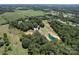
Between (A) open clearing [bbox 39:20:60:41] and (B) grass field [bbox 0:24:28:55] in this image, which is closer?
(B) grass field [bbox 0:24:28:55]

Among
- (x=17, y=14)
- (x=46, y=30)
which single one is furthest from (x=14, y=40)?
(x=46, y=30)

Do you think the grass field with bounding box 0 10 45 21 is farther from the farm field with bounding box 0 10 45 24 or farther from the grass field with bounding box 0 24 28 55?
the grass field with bounding box 0 24 28 55

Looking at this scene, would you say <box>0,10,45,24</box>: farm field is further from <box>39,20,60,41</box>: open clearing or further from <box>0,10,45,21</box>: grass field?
<box>39,20,60,41</box>: open clearing

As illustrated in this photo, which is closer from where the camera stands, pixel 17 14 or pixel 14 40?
pixel 14 40

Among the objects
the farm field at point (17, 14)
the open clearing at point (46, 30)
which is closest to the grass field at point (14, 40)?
the farm field at point (17, 14)

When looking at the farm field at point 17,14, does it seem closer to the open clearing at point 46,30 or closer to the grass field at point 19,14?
the grass field at point 19,14

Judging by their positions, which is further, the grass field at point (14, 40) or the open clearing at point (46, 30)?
the open clearing at point (46, 30)

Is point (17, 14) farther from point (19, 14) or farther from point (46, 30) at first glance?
point (46, 30)

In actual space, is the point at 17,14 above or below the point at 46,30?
above

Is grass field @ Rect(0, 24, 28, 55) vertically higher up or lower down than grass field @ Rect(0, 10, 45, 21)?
lower down

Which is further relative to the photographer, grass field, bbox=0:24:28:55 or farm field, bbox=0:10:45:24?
farm field, bbox=0:10:45:24

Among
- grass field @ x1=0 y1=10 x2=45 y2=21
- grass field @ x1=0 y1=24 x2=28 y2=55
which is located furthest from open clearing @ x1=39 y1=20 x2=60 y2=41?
grass field @ x1=0 y1=24 x2=28 y2=55
